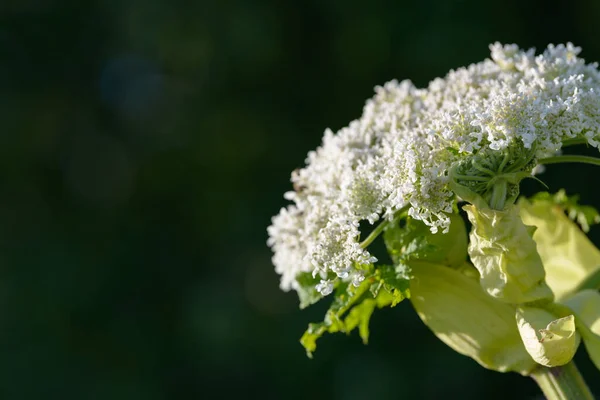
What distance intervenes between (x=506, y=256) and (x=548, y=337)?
7cm

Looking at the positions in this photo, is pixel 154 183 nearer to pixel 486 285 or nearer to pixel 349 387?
pixel 349 387

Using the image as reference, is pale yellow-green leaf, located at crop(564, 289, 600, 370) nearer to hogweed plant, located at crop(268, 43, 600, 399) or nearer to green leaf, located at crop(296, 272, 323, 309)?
hogweed plant, located at crop(268, 43, 600, 399)

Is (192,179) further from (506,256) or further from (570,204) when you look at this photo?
(506,256)

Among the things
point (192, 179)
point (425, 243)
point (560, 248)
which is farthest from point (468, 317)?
point (192, 179)

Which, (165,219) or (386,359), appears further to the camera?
(165,219)

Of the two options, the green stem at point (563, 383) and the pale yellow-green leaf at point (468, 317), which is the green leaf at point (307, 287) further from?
the green stem at point (563, 383)

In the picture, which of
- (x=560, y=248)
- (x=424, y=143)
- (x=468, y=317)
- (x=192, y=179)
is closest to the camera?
(x=424, y=143)

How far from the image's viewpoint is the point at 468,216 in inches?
25.5

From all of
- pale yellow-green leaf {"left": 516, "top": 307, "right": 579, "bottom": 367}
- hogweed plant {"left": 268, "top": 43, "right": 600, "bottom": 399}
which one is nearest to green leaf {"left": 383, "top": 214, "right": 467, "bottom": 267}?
hogweed plant {"left": 268, "top": 43, "right": 600, "bottom": 399}

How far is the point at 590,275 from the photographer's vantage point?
31.4 inches

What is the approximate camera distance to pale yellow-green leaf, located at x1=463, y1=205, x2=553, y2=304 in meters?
0.64

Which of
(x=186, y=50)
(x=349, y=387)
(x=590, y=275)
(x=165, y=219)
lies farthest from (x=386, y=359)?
(x=590, y=275)

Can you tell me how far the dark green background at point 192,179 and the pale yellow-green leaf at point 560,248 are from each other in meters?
1.75

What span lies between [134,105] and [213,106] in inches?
14.7
